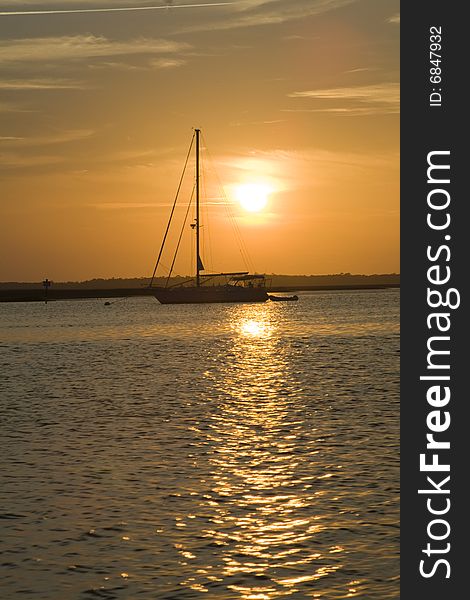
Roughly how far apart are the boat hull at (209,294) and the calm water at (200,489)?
120m

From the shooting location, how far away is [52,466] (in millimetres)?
23656

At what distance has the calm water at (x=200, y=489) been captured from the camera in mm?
14648

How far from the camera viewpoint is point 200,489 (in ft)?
67.8

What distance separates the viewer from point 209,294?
169250 mm

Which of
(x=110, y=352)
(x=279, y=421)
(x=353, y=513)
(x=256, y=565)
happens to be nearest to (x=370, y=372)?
(x=279, y=421)

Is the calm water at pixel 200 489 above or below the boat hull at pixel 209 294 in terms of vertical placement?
below

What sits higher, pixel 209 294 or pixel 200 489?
pixel 209 294

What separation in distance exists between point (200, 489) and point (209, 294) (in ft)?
488

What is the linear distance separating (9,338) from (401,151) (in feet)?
282

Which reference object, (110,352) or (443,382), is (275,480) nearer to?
(443,382)

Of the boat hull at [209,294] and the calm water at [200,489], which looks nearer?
the calm water at [200,489]

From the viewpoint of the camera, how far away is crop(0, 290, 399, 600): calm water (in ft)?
48.1

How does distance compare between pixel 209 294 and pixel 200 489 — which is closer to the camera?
pixel 200 489

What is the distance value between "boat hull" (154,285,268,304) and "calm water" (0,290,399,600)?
11999 centimetres
